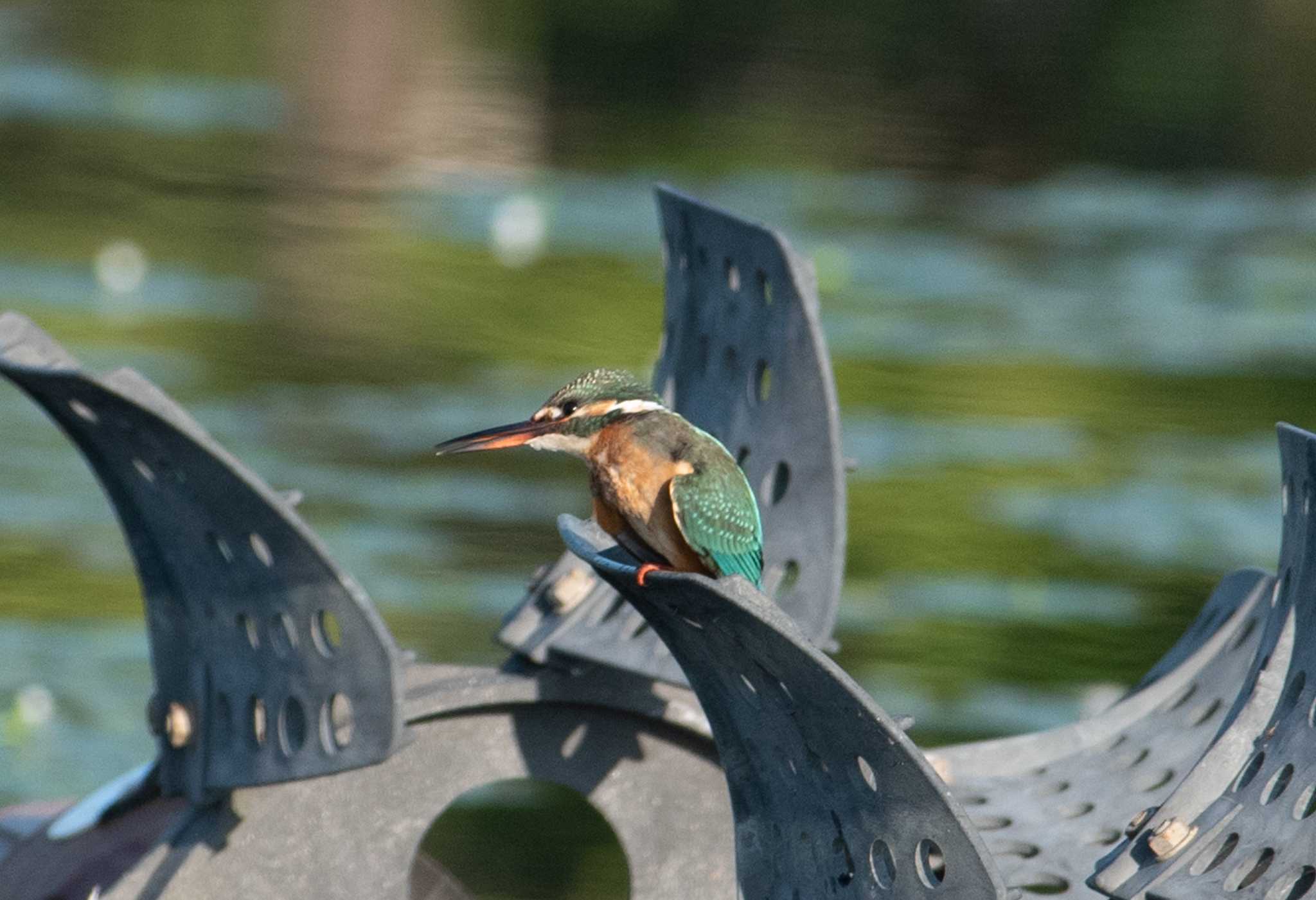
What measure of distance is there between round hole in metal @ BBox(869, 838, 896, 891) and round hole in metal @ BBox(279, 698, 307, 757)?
0.67 metres

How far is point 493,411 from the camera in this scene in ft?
16.1

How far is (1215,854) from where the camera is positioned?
1.61 m

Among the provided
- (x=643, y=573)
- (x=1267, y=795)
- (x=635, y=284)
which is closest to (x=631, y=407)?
(x=643, y=573)

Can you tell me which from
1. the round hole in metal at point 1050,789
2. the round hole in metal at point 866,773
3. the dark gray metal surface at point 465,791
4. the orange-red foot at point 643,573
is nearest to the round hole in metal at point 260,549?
the dark gray metal surface at point 465,791

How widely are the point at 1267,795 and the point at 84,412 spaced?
1031 mm

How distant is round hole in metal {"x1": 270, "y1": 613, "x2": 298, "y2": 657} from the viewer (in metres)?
2.00

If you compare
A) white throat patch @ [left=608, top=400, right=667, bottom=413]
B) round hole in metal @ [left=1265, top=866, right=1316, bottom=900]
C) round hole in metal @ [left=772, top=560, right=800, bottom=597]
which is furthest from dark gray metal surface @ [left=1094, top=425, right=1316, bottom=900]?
round hole in metal @ [left=772, top=560, right=800, bottom=597]

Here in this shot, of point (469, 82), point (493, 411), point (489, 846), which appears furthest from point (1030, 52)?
point (489, 846)

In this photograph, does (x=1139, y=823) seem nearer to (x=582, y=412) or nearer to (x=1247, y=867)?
(x=1247, y=867)

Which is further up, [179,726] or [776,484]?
[776,484]

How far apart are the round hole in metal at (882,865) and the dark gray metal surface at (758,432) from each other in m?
0.57

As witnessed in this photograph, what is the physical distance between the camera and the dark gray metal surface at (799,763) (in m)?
1.50

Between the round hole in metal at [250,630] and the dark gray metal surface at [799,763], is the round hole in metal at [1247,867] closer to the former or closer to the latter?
the dark gray metal surface at [799,763]

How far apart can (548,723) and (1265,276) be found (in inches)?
187
